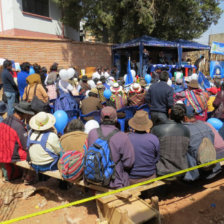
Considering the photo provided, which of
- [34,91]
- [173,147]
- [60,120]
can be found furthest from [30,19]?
[173,147]

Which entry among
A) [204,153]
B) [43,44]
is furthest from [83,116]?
[43,44]

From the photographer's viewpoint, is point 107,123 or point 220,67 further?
point 220,67

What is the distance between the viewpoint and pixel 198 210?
2949 mm

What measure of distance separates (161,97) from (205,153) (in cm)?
158

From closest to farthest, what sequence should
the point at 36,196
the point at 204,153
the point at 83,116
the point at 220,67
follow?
the point at 204,153 → the point at 36,196 → the point at 83,116 → the point at 220,67

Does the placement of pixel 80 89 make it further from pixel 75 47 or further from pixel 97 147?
pixel 75 47

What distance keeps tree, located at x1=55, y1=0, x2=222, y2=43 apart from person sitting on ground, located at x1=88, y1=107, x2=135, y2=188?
10.0 m

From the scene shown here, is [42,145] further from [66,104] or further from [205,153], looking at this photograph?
[205,153]

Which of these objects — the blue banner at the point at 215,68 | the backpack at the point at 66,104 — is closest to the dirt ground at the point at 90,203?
the backpack at the point at 66,104

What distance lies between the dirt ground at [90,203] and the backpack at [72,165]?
582 millimetres

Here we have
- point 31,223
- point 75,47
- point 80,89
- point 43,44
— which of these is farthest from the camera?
point 75,47

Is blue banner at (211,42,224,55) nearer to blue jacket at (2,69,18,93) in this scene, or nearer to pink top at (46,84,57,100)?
pink top at (46,84,57,100)

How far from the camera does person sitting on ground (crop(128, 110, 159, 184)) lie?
281 centimetres

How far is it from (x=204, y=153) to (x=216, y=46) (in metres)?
15.3
